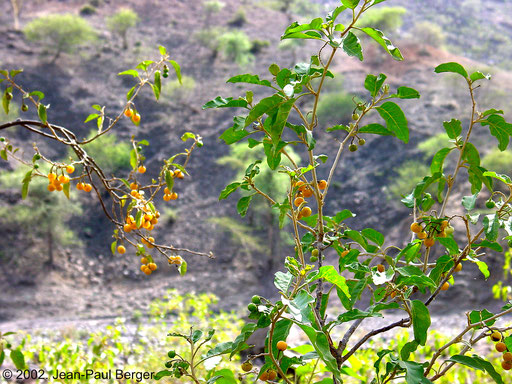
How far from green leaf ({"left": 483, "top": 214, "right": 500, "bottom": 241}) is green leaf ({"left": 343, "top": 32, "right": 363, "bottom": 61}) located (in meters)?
0.25

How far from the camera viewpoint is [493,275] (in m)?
4.82

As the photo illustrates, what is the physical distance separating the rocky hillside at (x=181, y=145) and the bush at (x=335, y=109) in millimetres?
484

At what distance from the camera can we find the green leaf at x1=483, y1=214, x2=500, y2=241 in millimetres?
578

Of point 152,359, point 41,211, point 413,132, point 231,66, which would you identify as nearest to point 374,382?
point 152,359

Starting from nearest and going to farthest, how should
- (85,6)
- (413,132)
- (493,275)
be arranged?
1. (493,275)
2. (413,132)
3. (85,6)

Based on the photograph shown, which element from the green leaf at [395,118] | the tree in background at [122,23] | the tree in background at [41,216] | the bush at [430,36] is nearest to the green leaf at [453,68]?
the green leaf at [395,118]

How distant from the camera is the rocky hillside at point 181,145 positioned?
591 cm

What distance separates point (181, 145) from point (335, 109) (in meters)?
2.74

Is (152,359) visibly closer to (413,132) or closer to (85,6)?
(413,132)

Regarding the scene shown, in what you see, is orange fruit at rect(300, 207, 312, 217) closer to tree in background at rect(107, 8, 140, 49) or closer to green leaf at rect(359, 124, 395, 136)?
green leaf at rect(359, 124, 395, 136)

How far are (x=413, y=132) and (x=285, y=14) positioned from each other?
651 centimetres

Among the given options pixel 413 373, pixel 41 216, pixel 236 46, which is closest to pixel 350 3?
pixel 413 373

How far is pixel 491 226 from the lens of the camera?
23.1 inches

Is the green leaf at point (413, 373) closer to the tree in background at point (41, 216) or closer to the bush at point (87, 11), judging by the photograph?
the tree in background at point (41, 216)
